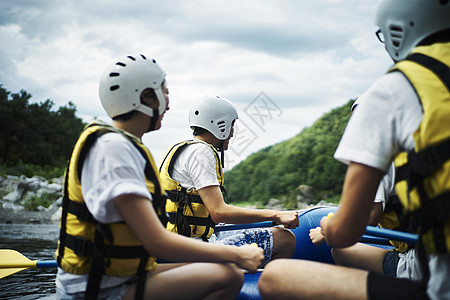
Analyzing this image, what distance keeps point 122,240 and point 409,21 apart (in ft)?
4.47

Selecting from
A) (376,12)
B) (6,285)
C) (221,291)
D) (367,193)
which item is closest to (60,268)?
(221,291)

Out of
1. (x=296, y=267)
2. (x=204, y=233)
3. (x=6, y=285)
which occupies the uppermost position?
(x=296, y=267)

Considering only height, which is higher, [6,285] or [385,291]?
[385,291]

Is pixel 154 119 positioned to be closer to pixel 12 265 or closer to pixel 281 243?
pixel 281 243

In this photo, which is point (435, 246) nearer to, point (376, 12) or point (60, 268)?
point (376, 12)

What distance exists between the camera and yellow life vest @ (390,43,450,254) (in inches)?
46.3

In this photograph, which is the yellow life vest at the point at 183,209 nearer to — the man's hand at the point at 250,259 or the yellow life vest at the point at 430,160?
the man's hand at the point at 250,259

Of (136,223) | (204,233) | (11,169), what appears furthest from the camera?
(11,169)

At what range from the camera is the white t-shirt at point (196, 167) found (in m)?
2.52

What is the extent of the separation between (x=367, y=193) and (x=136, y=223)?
2.71 feet

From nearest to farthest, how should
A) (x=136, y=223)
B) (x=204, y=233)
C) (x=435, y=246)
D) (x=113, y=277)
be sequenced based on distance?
(x=435, y=246)
(x=136, y=223)
(x=113, y=277)
(x=204, y=233)

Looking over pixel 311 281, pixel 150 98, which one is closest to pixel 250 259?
pixel 311 281

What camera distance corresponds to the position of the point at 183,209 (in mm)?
2668

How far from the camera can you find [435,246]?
3.99ft
